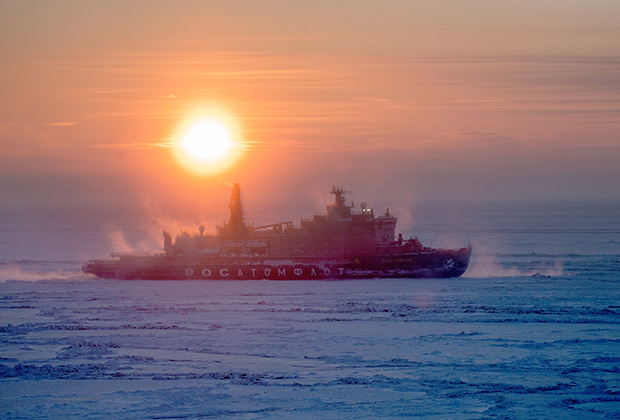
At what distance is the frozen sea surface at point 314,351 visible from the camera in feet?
57.6

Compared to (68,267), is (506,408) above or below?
below

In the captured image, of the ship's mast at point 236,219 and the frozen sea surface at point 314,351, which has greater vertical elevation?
the ship's mast at point 236,219

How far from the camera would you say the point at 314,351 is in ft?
76.5

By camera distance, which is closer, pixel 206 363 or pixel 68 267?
pixel 206 363

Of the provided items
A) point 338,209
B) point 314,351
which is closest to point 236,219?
point 338,209

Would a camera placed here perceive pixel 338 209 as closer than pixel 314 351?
No

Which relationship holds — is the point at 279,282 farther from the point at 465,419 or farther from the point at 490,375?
the point at 465,419

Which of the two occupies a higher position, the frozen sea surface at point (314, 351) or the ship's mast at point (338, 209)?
the ship's mast at point (338, 209)

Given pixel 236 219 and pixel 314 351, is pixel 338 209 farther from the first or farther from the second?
pixel 314 351

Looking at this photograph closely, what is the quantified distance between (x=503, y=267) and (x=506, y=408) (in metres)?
39.5

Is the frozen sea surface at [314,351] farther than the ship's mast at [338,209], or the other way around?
the ship's mast at [338,209]

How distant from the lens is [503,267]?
55.2 meters

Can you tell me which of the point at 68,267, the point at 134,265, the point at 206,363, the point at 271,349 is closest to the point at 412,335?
the point at 271,349

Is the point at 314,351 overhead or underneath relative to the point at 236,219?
underneath
